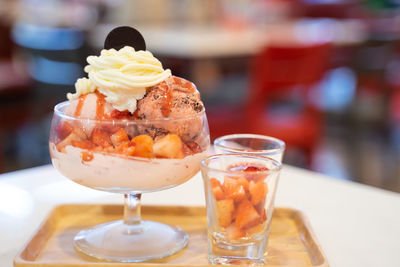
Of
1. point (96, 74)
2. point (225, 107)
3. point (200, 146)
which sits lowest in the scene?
point (225, 107)

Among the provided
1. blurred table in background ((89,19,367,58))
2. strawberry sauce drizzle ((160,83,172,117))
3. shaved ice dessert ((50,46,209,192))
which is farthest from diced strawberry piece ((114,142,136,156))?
blurred table in background ((89,19,367,58))

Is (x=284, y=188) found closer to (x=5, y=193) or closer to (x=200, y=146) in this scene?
(x=200, y=146)

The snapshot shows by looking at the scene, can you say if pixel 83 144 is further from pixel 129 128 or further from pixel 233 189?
pixel 233 189

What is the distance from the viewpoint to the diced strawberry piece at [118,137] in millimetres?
881

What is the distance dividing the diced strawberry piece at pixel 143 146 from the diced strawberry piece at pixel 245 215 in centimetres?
18

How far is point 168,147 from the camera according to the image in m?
0.89

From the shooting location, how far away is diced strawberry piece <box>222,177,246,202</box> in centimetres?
86

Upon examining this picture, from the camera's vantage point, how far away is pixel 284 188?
1398 mm

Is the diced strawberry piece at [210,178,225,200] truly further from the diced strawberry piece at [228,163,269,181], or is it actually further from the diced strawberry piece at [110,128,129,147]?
the diced strawberry piece at [110,128,129,147]

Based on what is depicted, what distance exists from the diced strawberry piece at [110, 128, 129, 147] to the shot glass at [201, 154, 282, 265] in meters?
0.14

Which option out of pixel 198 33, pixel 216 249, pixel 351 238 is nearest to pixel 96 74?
pixel 216 249

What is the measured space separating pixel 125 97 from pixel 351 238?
21.6 inches

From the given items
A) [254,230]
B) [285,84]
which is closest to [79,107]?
[254,230]

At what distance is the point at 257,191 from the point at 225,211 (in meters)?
0.06
